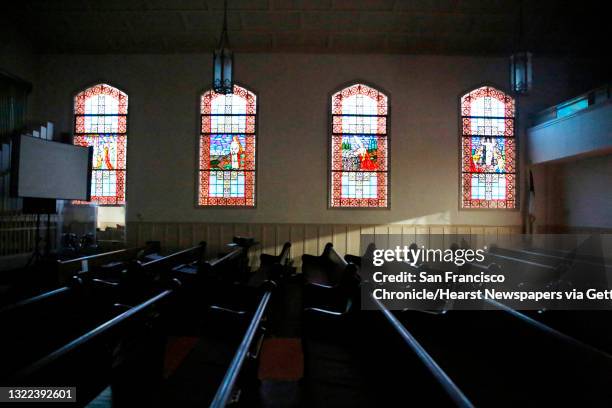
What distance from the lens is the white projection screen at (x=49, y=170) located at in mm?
6145

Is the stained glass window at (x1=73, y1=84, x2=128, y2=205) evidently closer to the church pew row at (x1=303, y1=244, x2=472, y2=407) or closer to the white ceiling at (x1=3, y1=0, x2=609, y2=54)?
the white ceiling at (x1=3, y1=0, x2=609, y2=54)

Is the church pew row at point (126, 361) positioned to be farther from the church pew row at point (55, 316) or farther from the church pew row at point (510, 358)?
the church pew row at point (510, 358)

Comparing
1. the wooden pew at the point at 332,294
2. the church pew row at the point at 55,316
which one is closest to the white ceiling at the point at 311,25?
the wooden pew at the point at 332,294

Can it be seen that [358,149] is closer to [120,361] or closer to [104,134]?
[104,134]

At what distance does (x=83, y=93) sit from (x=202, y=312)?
309 inches

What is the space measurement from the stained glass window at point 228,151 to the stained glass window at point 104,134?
1.81 m

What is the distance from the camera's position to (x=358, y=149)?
912cm

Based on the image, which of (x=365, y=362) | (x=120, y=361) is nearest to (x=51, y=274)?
(x=120, y=361)

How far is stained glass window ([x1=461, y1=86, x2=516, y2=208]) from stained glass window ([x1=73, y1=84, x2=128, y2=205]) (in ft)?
25.1

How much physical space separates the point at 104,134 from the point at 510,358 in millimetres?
9159

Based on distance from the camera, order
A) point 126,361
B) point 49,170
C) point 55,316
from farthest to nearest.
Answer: point 49,170, point 55,316, point 126,361

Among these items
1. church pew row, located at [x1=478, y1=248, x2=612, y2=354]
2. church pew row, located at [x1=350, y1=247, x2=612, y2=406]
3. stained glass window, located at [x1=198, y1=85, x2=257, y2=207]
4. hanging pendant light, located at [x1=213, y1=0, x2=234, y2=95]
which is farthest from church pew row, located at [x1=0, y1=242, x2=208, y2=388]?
stained glass window, located at [x1=198, y1=85, x2=257, y2=207]

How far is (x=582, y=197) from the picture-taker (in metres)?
8.43

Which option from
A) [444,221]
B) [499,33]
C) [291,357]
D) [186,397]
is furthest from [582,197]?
[186,397]
